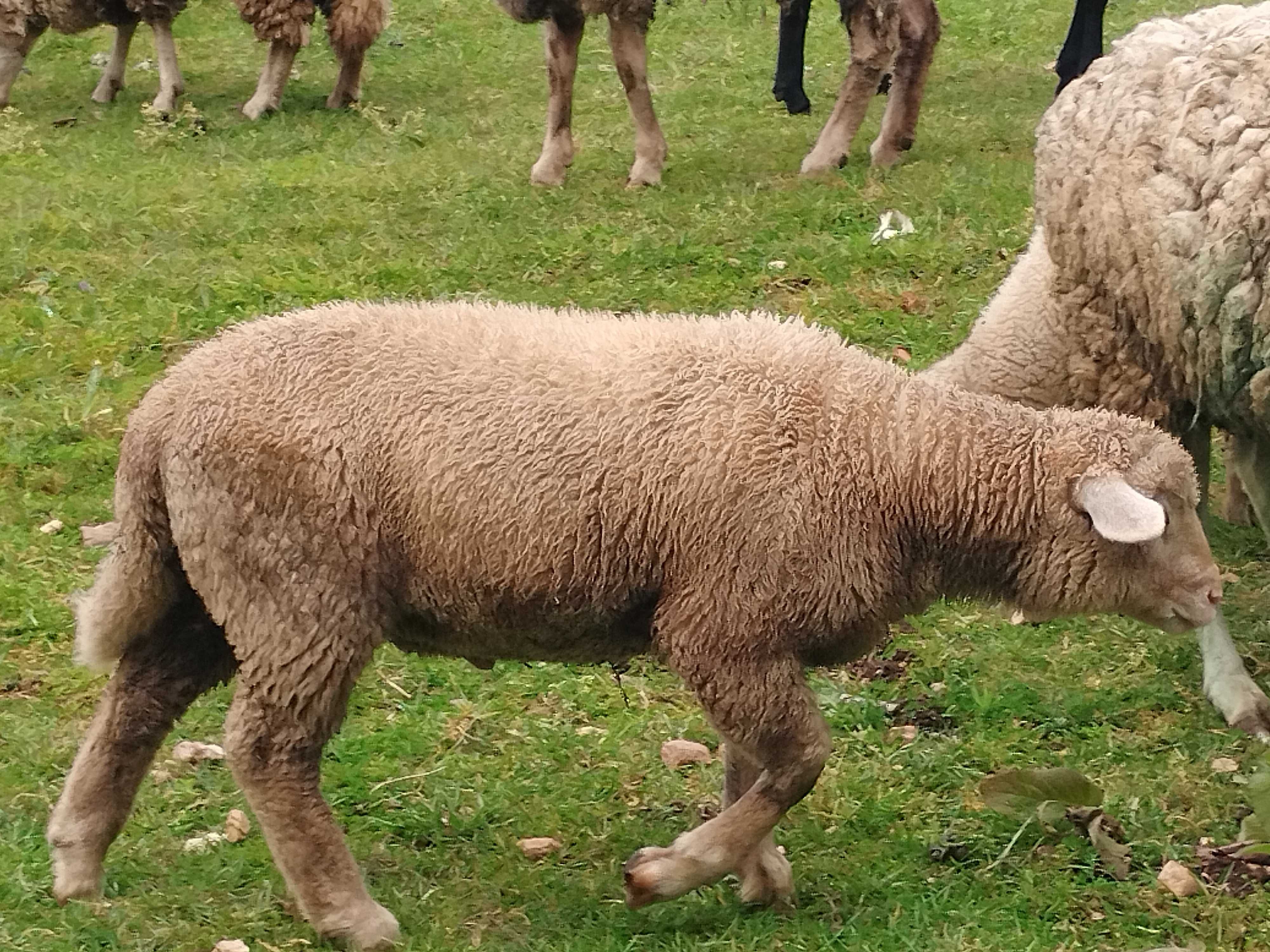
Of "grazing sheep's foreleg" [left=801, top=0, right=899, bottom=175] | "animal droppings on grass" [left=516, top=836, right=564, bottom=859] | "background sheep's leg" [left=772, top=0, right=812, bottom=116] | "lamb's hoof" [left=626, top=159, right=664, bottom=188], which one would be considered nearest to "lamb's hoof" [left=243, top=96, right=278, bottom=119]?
"lamb's hoof" [left=626, top=159, right=664, bottom=188]

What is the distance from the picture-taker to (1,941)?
343 centimetres

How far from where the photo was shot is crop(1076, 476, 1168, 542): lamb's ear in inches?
129

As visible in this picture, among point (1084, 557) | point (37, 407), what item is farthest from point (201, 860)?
point (37, 407)

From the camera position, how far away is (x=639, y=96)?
827cm

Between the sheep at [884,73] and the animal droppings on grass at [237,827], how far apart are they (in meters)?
5.10

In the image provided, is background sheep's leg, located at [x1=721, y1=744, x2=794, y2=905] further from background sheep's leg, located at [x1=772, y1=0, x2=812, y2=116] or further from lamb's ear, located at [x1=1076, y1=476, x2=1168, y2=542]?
background sheep's leg, located at [x1=772, y1=0, x2=812, y2=116]

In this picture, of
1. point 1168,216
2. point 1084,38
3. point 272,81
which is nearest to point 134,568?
point 1168,216

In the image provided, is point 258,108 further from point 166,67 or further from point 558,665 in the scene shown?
point 558,665

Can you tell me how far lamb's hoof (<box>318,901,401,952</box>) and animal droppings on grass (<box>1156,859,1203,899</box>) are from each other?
1.62m

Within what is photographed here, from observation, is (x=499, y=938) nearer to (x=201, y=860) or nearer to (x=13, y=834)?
(x=201, y=860)

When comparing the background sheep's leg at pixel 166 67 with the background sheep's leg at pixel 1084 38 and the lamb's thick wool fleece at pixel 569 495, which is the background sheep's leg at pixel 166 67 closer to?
the background sheep's leg at pixel 1084 38

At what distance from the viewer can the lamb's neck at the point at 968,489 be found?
137 inches

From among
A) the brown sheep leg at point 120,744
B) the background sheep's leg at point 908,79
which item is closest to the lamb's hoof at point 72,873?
the brown sheep leg at point 120,744

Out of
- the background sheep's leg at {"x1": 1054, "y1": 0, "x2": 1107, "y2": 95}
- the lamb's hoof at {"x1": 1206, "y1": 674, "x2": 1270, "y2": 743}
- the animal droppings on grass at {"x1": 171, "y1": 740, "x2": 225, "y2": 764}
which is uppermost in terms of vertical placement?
the background sheep's leg at {"x1": 1054, "y1": 0, "x2": 1107, "y2": 95}
